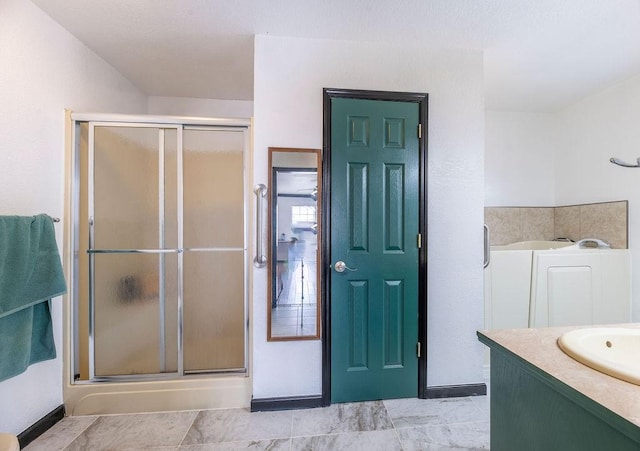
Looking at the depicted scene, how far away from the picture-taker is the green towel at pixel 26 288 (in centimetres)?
137

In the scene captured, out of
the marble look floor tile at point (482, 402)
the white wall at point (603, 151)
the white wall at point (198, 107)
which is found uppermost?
the white wall at point (198, 107)

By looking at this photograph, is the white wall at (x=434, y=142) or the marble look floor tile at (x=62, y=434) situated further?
the white wall at (x=434, y=142)

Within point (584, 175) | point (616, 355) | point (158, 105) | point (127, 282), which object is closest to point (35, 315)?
point (127, 282)

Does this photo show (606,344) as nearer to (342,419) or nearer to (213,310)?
(342,419)

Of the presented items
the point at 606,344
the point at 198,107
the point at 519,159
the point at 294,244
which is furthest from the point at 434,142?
the point at 198,107

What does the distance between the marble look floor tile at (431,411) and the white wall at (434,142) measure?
13 cm

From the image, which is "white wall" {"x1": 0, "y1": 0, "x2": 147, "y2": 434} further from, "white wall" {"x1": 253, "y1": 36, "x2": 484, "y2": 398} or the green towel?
"white wall" {"x1": 253, "y1": 36, "x2": 484, "y2": 398}

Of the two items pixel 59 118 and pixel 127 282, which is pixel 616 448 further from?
pixel 59 118

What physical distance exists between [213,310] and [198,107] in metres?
2.02

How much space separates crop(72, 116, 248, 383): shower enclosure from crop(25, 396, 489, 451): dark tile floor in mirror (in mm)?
271

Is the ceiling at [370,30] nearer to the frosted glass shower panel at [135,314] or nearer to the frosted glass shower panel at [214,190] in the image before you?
the frosted glass shower panel at [214,190]

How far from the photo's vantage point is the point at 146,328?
191cm

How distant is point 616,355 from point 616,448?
41 cm

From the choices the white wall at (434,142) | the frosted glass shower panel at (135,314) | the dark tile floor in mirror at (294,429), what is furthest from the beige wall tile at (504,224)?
the frosted glass shower panel at (135,314)
